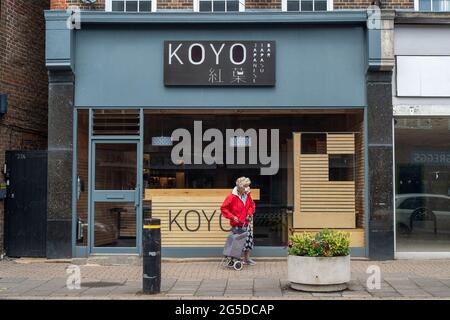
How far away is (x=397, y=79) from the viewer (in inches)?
506

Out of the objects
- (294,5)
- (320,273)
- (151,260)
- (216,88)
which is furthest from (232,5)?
(320,273)

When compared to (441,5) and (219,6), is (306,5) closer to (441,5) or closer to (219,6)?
(219,6)

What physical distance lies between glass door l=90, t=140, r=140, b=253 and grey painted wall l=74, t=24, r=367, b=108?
117 centimetres

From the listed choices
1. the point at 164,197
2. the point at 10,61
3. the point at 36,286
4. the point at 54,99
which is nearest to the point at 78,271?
the point at 36,286

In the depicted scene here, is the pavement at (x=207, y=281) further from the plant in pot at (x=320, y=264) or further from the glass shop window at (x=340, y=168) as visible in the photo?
the glass shop window at (x=340, y=168)

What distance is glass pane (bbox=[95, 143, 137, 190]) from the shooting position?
42.2 feet

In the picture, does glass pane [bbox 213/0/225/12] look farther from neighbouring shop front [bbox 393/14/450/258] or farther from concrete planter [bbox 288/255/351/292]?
concrete planter [bbox 288/255/351/292]

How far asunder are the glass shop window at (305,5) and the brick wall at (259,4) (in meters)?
0.22

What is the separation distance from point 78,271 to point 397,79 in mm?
7559

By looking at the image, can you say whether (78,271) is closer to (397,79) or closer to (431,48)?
(397,79)

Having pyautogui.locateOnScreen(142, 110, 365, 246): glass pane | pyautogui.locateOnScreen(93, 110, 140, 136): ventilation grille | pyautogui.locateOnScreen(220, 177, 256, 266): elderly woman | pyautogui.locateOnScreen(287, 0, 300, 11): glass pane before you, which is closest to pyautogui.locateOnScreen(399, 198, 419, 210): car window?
pyautogui.locateOnScreen(142, 110, 365, 246): glass pane

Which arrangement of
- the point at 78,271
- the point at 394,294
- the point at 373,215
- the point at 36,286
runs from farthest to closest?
the point at 373,215, the point at 78,271, the point at 36,286, the point at 394,294

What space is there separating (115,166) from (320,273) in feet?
18.0

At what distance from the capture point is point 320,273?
30.5 feet
